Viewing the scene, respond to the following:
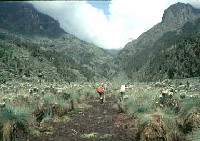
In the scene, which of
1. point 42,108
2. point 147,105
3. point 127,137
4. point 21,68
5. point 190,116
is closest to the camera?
point 190,116

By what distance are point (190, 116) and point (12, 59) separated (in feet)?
307

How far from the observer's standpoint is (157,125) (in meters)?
12.1

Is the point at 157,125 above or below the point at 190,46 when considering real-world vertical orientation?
below

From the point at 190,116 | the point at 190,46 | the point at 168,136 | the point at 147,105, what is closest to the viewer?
the point at 168,136

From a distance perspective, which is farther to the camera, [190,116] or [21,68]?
[21,68]

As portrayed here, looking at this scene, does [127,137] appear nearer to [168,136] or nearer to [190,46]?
[168,136]

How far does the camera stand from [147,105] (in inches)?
669

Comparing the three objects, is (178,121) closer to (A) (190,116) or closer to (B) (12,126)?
(A) (190,116)

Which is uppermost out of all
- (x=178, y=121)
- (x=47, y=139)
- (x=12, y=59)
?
(x=12, y=59)

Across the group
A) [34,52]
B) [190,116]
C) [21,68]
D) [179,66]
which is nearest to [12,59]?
[21,68]

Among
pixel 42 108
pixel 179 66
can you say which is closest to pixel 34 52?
pixel 179 66

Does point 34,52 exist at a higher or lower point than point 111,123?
higher

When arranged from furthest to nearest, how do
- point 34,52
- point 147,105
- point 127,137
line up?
point 34,52 → point 147,105 → point 127,137

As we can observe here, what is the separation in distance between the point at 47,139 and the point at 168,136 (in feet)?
15.8
